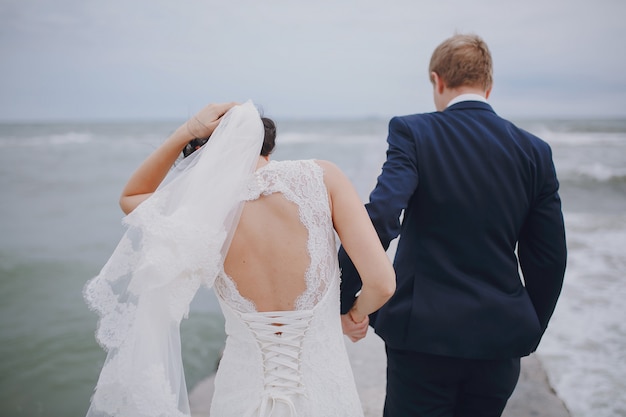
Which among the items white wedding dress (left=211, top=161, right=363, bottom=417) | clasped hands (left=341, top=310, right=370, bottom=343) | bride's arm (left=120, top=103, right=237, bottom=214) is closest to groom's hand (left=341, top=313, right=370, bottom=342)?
clasped hands (left=341, top=310, right=370, bottom=343)

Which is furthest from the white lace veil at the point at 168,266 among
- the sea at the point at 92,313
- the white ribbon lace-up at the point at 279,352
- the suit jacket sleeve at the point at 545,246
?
the suit jacket sleeve at the point at 545,246

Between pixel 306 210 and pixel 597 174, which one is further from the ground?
pixel 306 210

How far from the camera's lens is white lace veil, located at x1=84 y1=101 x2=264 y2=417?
4.78 ft

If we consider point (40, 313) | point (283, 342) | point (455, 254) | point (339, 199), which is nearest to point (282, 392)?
point (283, 342)

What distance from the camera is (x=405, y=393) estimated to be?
71.4 inches

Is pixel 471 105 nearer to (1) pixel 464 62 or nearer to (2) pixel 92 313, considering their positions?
(1) pixel 464 62

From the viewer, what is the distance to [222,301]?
1.57 metres

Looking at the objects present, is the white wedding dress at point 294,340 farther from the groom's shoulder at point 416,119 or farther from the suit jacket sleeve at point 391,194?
the groom's shoulder at point 416,119

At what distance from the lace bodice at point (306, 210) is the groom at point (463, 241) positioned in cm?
21

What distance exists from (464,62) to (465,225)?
61 cm

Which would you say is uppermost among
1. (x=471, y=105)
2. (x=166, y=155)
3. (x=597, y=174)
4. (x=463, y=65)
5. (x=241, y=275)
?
(x=463, y=65)

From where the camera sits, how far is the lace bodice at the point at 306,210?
4.81 ft

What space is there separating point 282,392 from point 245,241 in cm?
51

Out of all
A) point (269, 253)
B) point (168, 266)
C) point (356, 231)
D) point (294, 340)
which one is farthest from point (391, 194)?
point (168, 266)
